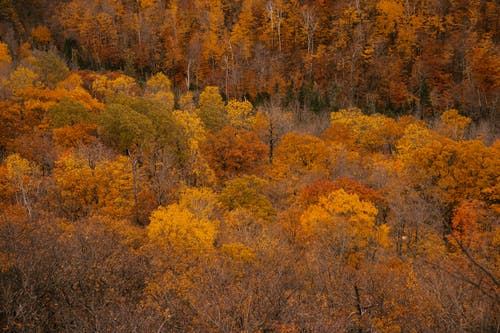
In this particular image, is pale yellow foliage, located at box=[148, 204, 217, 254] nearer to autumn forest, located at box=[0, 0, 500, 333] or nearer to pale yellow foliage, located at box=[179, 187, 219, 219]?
autumn forest, located at box=[0, 0, 500, 333]

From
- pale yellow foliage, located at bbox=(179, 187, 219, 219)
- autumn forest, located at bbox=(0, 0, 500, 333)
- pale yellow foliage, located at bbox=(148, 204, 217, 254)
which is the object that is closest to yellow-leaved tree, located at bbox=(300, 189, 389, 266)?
autumn forest, located at bbox=(0, 0, 500, 333)

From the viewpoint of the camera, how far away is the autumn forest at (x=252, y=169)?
17.2m

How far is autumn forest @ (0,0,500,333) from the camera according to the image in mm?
17250

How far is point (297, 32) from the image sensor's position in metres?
87.6

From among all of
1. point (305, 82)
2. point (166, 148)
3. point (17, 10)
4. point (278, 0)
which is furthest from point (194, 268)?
point (17, 10)

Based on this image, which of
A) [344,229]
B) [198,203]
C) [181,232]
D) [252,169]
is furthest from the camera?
[252,169]

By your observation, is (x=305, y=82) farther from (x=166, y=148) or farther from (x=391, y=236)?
(x=391, y=236)

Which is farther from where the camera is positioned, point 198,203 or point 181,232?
point 198,203

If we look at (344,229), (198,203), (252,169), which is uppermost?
(198,203)

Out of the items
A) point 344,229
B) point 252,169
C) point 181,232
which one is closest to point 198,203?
point 181,232

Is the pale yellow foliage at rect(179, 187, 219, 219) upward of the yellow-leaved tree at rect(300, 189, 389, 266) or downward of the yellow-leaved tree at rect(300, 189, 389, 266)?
upward

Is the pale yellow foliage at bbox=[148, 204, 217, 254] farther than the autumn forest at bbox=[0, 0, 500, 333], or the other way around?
the pale yellow foliage at bbox=[148, 204, 217, 254]

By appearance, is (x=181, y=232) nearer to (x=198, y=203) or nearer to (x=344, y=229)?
(x=198, y=203)

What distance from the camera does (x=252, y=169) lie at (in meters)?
47.3
